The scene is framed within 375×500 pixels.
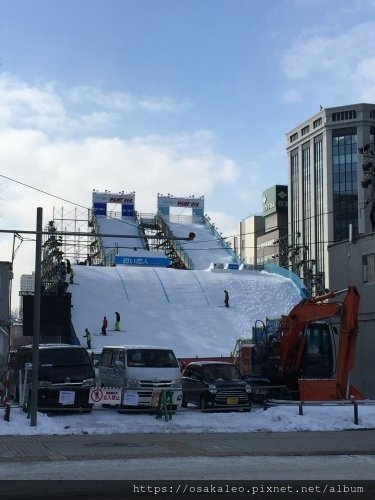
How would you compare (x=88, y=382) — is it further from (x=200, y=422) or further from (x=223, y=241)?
(x=223, y=241)

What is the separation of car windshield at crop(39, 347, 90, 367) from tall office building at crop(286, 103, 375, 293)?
95.4 m

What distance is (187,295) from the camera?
207 ft

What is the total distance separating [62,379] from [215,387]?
185 inches

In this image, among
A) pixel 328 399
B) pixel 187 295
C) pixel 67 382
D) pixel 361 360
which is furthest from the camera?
pixel 187 295

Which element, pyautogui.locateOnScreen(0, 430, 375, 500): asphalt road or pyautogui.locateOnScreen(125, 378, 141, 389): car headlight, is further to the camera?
pyautogui.locateOnScreen(125, 378, 141, 389): car headlight

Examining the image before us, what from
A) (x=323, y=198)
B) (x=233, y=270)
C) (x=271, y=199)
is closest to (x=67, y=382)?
(x=233, y=270)

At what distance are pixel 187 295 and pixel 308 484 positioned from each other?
52.4 m

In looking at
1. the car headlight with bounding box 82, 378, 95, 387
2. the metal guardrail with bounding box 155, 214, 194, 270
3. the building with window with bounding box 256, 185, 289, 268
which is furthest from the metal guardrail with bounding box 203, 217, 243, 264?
→ the car headlight with bounding box 82, 378, 95, 387

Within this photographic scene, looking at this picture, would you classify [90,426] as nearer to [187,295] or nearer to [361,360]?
[361,360]

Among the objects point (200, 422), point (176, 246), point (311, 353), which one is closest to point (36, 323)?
point (200, 422)

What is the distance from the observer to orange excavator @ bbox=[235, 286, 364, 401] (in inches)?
930

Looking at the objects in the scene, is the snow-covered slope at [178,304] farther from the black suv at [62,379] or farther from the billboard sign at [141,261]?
the black suv at [62,379]

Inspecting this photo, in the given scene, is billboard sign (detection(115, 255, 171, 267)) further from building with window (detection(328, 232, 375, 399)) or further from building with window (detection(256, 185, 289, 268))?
building with window (detection(256, 185, 289, 268))

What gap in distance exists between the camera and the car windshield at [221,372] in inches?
944
